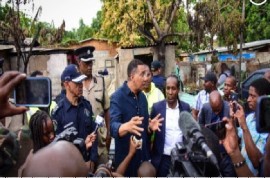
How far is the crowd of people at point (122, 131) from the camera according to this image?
2.03 meters

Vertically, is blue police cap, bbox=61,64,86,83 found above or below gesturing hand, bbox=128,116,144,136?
above

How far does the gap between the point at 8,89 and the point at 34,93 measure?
1.14 ft

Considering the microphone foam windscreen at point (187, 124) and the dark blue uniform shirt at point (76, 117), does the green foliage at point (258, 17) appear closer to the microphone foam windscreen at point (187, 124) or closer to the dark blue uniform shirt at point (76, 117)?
the dark blue uniform shirt at point (76, 117)

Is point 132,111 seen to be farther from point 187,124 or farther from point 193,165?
point 193,165

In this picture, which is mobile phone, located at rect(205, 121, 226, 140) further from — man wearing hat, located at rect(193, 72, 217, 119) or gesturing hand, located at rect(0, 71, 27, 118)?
man wearing hat, located at rect(193, 72, 217, 119)

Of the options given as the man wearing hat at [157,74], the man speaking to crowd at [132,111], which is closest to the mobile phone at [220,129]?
the man speaking to crowd at [132,111]

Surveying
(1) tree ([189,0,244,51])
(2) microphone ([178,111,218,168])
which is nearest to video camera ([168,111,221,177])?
(2) microphone ([178,111,218,168])

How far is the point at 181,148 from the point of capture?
90.8 inches

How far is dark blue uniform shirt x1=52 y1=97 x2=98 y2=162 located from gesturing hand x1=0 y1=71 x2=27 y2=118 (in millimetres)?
1910

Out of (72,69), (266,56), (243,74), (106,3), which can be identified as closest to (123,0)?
(106,3)

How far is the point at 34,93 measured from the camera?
231cm

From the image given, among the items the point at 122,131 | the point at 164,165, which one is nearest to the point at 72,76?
the point at 122,131

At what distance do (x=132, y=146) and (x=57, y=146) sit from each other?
1.70 metres

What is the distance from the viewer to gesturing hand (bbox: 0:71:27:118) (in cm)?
196
